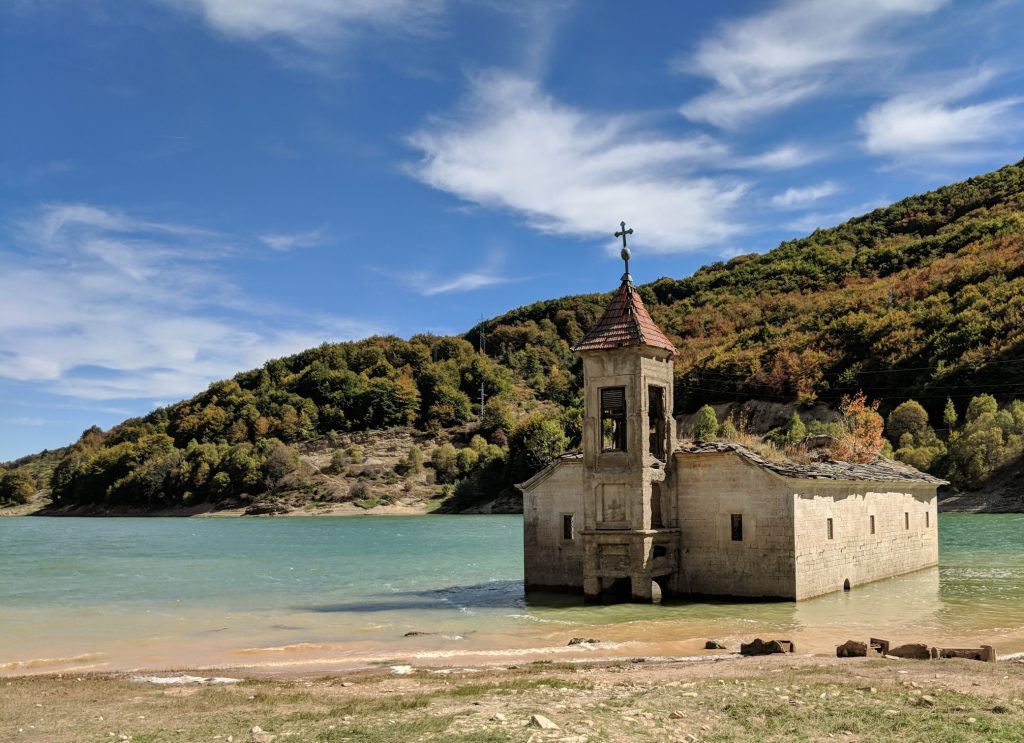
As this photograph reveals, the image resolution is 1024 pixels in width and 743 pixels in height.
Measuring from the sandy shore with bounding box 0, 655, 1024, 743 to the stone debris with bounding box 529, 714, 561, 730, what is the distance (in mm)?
83

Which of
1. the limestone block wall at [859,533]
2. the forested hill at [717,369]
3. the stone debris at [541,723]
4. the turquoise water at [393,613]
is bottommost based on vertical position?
the turquoise water at [393,613]

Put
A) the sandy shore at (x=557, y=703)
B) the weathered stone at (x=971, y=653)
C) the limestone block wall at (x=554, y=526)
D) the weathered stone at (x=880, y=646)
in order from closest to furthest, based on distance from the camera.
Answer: the sandy shore at (x=557, y=703), the weathered stone at (x=971, y=653), the weathered stone at (x=880, y=646), the limestone block wall at (x=554, y=526)

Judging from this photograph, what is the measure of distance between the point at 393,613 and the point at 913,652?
607 inches

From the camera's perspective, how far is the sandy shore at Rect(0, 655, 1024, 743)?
10.8 meters

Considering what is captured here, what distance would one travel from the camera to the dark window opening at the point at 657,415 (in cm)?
2695

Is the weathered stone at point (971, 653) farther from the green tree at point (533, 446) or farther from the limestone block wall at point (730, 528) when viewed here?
the green tree at point (533, 446)

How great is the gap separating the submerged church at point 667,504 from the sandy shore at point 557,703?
26.6ft

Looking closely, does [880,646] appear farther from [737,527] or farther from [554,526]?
[554,526]

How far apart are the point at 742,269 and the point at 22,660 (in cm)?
16825

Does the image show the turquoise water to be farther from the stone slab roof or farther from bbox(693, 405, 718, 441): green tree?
bbox(693, 405, 718, 441): green tree

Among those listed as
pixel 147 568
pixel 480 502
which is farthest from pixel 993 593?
pixel 480 502

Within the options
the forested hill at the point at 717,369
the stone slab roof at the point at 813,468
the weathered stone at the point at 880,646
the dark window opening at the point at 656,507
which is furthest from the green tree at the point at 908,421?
the weathered stone at the point at 880,646

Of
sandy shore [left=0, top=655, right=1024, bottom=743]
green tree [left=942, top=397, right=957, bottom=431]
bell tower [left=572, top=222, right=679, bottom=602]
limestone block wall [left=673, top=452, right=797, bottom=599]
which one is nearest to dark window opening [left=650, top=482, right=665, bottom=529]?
bell tower [left=572, top=222, right=679, bottom=602]

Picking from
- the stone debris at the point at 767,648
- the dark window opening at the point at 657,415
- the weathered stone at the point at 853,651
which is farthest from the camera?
the dark window opening at the point at 657,415
